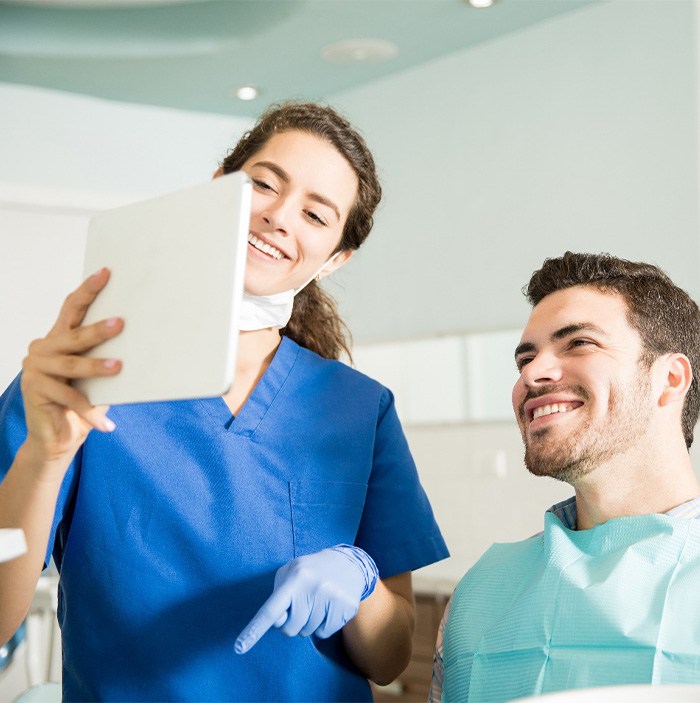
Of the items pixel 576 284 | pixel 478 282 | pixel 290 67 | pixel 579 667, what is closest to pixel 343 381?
pixel 576 284

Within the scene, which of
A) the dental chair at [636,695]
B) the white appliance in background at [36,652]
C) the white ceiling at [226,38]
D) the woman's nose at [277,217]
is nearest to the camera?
the dental chair at [636,695]

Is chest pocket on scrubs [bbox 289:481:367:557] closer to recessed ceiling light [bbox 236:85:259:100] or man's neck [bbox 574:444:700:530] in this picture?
man's neck [bbox 574:444:700:530]

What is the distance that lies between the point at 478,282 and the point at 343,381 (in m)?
2.44

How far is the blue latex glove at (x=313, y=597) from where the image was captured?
1160 millimetres

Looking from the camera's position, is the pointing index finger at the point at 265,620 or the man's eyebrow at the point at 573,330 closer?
the pointing index finger at the point at 265,620

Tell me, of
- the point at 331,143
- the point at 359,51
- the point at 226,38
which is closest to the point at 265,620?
the point at 331,143

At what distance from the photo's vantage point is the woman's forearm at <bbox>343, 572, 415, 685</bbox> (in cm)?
135

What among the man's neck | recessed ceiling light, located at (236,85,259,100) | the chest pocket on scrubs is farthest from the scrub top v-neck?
recessed ceiling light, located at (236,85,259,100)

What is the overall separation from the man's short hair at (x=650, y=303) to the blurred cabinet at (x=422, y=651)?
1849 mm

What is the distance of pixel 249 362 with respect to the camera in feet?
4.87

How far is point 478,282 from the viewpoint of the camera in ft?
12.8

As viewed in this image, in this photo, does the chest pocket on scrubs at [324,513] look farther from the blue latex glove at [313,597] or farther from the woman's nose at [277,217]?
the woman's nose at [277,217]

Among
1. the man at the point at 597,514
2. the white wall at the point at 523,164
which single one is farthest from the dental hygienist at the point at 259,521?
the white wall at the point at 523,164

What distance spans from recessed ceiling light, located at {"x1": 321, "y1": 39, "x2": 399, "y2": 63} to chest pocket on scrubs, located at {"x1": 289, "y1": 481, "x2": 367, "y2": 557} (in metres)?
2.76
